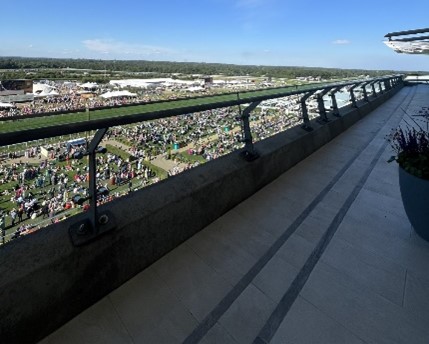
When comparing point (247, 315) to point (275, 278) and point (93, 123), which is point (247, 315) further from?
point (93, 123)

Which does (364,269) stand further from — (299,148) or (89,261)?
(299,148)

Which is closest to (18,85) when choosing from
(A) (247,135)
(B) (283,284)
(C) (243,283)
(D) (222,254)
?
(A) (247,135)

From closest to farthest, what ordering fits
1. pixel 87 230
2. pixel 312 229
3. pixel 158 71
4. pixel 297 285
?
pixel 87 230 < pixel 297 285 < pixel 312 229 < pixel 158 71

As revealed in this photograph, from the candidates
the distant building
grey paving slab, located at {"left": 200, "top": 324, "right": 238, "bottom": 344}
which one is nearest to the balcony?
grey paving slab, located at {"left": 200, "top": 324, "right": 238, "bottom": 344}

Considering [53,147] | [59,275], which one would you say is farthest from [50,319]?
[53,147]

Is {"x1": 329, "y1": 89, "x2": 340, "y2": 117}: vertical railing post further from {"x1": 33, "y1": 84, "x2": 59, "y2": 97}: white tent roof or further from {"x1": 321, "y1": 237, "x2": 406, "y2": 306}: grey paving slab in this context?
{"x1": 33, "y1": 84, "x2": 59, "y2": 97}: white tent roof

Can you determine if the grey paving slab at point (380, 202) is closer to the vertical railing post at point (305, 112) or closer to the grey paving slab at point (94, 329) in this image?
the vertical railing post at point (305, 112)
